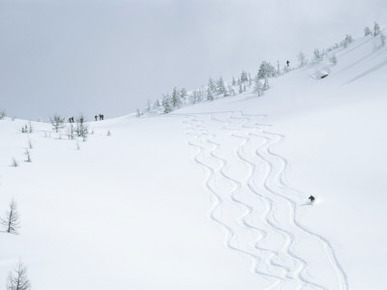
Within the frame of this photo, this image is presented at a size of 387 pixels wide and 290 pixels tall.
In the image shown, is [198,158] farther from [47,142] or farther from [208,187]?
[47,142]

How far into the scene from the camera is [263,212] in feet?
34.4

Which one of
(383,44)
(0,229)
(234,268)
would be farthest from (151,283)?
(383,44)

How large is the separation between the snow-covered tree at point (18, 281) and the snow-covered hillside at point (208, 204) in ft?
0.57

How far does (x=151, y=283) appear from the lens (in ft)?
22.1

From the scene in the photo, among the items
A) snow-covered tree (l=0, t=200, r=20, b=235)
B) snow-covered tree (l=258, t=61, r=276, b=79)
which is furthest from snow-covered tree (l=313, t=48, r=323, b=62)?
snow-covered tree (l=0, t=200, r=20, b=235)

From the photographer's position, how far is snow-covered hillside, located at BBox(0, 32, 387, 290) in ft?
23.6

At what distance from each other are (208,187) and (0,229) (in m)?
6.38

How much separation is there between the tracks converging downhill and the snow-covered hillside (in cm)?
3

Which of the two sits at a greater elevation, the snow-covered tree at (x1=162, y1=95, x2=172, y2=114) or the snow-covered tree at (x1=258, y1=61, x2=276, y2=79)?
the snow-covered tree at (x1=258, y1=61, x2=276, y2=79)

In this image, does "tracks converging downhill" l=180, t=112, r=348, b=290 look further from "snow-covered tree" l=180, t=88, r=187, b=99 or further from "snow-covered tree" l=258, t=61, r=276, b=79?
"snow-covered tree" l=180, t=88, r=187, b=99

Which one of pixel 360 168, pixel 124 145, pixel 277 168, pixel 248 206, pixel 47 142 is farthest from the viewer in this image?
pixel 124 145

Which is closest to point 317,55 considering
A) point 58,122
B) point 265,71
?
point 265,71

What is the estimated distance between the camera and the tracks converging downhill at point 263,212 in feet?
25.3

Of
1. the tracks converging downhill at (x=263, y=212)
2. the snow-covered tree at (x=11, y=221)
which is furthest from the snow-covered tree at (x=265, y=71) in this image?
the snow-covered tree at (x=11, y=221)
